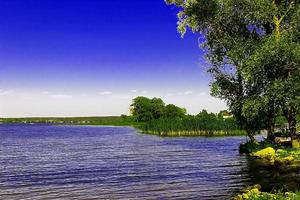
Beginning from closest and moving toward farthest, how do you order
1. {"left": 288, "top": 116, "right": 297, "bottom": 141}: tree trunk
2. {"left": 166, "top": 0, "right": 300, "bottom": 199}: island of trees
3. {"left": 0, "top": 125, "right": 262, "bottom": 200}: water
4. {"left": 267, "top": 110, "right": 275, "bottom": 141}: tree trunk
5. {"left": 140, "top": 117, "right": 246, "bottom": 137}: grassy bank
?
{"left": 0, "top": 125, "right": 262, "bottom": 200}: water
{"left": 166, "top": 0, "right": 300, "bottom": 199}: island of trees
{"left": 288, "top": 116, "right": 297, "bottom": 141}: tree trunk
{"left": 267, "top": 110, "right": 275, "bottom": 141}: tree trunk
{"left": 140, "top": 117, "right": 246, "bottom": 137}: grassy bank

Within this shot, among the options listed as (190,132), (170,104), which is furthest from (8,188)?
(170,104)

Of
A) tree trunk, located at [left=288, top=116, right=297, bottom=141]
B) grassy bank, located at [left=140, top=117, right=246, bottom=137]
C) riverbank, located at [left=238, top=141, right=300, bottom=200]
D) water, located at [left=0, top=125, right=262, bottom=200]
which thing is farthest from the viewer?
grassy bank, located at [left=140, top=117, right=246, bottom=137]

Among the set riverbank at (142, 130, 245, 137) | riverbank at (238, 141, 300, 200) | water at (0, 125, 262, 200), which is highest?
riverbank at (142, 130, 245, 137)

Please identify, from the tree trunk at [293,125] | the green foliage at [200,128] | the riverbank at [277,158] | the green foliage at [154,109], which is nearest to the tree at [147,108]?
the green foliage at [154,109]

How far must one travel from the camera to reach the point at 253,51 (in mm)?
39094

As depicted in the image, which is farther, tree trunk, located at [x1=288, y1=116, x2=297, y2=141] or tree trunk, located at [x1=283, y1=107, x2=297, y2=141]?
tree trunk, located at [x1=288, y1=116, x2=297, y2=141]

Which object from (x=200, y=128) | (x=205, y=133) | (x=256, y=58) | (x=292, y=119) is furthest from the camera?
(x=205, y=133)

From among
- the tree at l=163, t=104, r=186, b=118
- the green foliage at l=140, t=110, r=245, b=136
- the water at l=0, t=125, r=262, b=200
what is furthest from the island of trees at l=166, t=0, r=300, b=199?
the tree at l=163, t=104, r=186, b=118

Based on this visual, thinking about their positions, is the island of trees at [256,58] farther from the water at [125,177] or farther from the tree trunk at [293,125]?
the water at [125,177]

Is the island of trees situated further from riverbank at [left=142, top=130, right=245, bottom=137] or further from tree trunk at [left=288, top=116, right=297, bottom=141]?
riverbank at [left=142, top=130, right=245, bottom=137]

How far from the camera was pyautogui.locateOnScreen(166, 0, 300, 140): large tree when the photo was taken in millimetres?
38062

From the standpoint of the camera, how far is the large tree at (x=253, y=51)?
125 feet

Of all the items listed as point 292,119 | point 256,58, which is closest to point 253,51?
point 256,58

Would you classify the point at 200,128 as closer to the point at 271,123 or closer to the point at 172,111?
the point at 271,123
